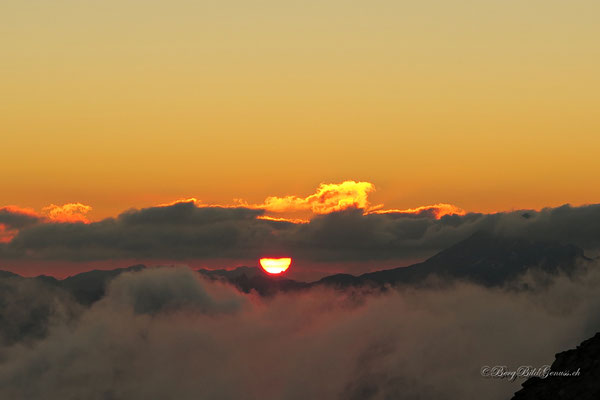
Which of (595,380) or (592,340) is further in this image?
(592,340)

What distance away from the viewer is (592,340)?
83625mm

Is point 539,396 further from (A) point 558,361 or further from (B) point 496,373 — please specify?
(B) point 496,373

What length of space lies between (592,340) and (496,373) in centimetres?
2559

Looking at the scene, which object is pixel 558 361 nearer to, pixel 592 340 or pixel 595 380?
pixel 592 340

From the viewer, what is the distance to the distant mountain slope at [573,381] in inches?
2906

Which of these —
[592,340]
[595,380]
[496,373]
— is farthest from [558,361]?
[496,373]

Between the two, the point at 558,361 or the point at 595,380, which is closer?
the point at 595,380

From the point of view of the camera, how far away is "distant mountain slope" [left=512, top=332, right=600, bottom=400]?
73.8 meters

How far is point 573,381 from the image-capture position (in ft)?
253

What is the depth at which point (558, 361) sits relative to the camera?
8431 cm

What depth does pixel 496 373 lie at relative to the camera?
4245 inches

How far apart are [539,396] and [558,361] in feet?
18.6

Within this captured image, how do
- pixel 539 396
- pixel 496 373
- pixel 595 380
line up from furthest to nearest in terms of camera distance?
pixel 496 373 < pixel 539 396 < pixel 595 380

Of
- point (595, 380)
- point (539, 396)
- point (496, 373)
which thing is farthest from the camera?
point (496, 373)
